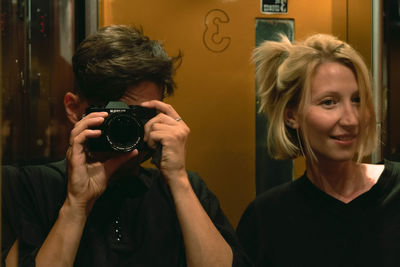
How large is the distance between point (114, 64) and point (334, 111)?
50cm

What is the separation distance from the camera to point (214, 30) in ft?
4.30

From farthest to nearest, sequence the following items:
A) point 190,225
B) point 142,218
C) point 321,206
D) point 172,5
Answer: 1. point 172,5
2. point 321,206
3. point 142,218
4. point 190,225

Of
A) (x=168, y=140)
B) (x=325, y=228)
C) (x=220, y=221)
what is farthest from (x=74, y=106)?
(x=325, y=228)

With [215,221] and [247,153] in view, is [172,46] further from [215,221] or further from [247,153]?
[215,221]

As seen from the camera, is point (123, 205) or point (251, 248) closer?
point (123, 205)

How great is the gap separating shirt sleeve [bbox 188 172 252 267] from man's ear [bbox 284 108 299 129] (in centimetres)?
28

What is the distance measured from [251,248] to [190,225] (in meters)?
0.30

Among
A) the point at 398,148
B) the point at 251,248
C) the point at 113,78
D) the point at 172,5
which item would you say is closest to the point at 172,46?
the point at 172,5

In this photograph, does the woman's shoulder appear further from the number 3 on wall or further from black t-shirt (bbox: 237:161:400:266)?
the number 3 on wall

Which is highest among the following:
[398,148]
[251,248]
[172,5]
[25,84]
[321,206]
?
[172,5]

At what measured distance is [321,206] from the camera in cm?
108

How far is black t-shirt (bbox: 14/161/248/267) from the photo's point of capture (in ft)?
2.99

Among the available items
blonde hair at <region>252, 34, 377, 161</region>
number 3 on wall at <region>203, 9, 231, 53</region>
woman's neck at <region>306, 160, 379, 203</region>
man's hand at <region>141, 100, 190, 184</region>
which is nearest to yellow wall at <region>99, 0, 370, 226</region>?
number 3 on wall at <region>203, 9, 231, 53</region>

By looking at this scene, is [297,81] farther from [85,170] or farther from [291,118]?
[85,170]
